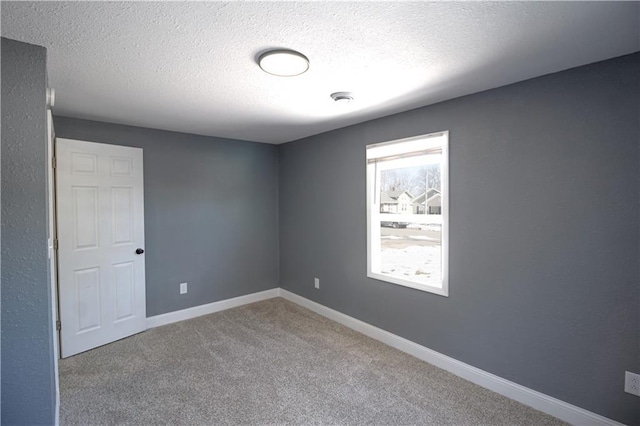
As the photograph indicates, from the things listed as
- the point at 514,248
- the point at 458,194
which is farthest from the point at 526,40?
the point at 514,248

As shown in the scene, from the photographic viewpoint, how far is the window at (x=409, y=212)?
273 cm

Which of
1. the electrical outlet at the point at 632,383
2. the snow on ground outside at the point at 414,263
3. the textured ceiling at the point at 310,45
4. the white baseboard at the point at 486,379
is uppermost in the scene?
the textured ceiling at the point at 310,45

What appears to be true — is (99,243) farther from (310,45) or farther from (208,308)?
(310,45)

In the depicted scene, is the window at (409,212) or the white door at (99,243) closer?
the window at (409,212)

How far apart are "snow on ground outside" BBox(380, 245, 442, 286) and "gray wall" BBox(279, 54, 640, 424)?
17 cm

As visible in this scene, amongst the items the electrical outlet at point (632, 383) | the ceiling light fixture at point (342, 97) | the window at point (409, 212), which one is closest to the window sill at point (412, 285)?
the window at point (409, 212)

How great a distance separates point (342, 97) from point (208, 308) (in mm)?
3099

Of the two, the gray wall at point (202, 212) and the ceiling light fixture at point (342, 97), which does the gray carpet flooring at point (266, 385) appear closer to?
the gray wall at point (202, 212)

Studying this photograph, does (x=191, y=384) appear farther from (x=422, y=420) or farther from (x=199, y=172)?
(x=199, y=172)


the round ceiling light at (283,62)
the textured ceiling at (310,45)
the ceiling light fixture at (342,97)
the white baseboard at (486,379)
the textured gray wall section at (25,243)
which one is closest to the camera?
the textured ceiling at (310,45)

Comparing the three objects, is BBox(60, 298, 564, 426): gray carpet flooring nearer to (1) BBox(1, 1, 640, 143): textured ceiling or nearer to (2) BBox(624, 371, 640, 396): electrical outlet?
(2) BBox(624, 371, 640, 396): electrical outlet

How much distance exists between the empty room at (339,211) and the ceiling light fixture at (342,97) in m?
0.02

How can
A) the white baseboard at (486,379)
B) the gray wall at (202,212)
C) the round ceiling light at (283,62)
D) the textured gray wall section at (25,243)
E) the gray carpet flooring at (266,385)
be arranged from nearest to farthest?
the textured gray wall section at (25,243) → the round ceiling light at (283,62) → the white baseboard at (486,379) → the gray carpet flooring at (266,385) → the gray wall at (202,212)

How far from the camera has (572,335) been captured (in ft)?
6.52
